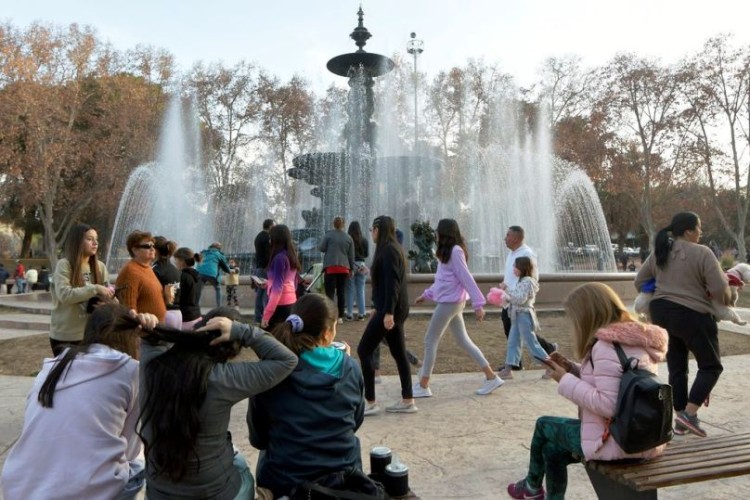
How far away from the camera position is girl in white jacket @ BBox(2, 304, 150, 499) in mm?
2154

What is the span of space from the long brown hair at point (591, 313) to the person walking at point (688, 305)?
1.79m

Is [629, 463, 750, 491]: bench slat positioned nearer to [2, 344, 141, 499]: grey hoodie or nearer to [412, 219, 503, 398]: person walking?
[2, 344, 141, 499]: grey hoodie

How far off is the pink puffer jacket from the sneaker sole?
1.87 m

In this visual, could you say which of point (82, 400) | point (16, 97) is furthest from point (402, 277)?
point (16, 97)

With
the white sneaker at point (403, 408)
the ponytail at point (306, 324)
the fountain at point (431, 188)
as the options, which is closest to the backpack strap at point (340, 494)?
the ponytail at point (306, 324)

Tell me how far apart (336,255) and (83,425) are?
6678 mm

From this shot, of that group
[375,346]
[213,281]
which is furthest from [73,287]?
[213,281]

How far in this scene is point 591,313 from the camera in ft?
9.09

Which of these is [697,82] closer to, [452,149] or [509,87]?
[509,87]

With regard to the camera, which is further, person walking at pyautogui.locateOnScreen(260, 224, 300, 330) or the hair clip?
person walking at pyautogui.locateOnScreen(260, 224, 300, 330)

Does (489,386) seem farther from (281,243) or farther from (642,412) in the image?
(642,412)

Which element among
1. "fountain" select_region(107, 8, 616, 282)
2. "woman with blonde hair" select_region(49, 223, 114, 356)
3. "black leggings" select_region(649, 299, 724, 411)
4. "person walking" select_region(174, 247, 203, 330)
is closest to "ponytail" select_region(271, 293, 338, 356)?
"woman with blonde hair" select_region(49, 223, 114, 356)

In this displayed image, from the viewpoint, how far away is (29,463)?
2.16m

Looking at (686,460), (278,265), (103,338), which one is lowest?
(686,460)
